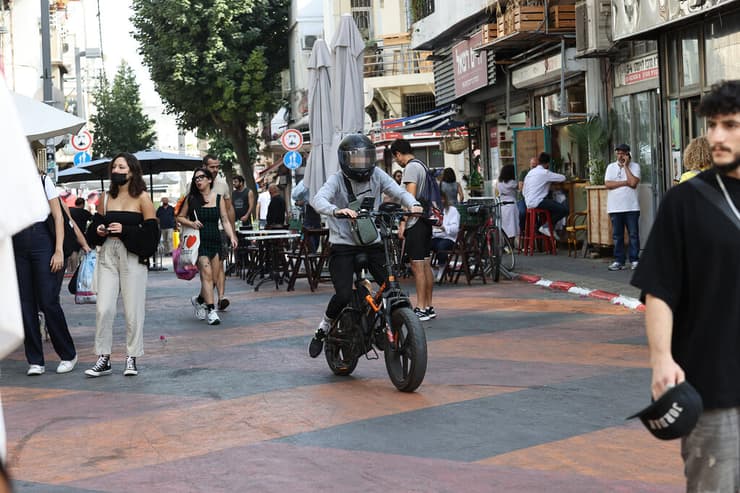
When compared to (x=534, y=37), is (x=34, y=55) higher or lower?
higher

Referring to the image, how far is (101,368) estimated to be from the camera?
10.1 metres

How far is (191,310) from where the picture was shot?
1616 centimetres

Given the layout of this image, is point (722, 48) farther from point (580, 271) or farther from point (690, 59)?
point (580, 271)

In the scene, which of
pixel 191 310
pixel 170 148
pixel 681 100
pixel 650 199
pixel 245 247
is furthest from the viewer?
pixel 170 148

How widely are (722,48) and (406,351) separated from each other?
9903 millimetres

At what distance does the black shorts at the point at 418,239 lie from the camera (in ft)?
41.4

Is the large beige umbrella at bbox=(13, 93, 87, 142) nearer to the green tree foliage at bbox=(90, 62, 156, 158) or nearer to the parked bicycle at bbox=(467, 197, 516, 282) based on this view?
the parked bicycle at bbox=(467, 197, 516, 282)

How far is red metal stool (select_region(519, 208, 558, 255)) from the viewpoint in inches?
869

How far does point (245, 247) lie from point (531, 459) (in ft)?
52.0

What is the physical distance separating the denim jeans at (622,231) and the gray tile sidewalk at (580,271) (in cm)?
28

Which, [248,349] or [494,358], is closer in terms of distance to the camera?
[494,358]

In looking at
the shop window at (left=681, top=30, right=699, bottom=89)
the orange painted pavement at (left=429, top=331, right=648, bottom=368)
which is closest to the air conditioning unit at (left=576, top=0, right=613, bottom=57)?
the shop window at (left=681, top=30, right=699, bottom=89)

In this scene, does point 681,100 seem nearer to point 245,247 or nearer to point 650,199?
point 650,199

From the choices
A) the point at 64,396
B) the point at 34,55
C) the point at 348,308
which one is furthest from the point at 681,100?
the point at 34,55
